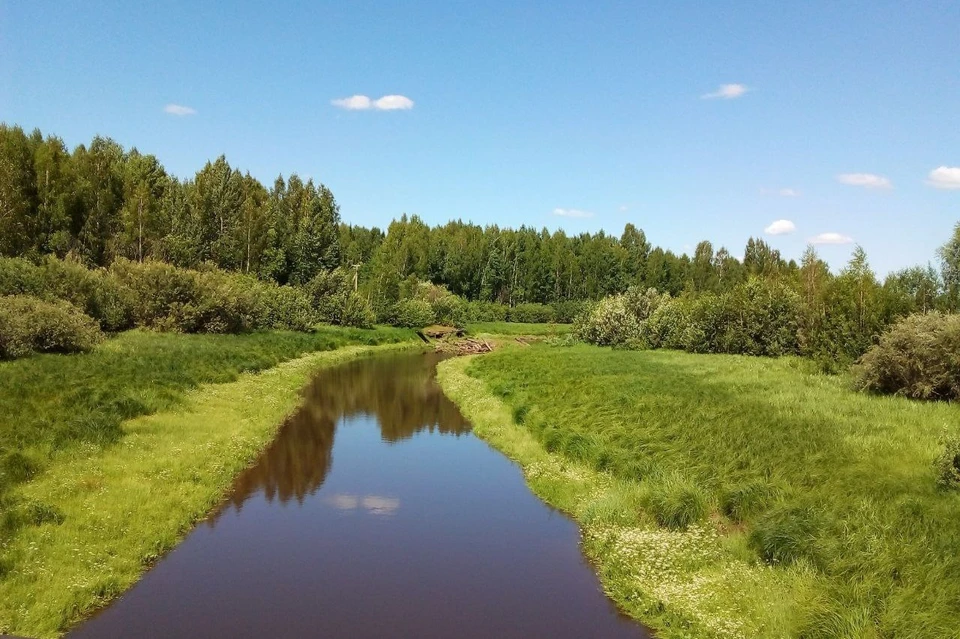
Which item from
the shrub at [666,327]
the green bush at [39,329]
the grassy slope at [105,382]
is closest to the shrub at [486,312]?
the shrub at [666,327]

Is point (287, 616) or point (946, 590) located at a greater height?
point (946, 590)

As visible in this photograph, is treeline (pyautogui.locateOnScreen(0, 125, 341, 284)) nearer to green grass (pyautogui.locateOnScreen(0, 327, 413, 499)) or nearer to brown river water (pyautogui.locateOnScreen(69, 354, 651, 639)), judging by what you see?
green grass (pyautogui.locateOnScreen(0, 327, 413, 499))

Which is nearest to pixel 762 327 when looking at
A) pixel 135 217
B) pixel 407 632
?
pixel 407 632

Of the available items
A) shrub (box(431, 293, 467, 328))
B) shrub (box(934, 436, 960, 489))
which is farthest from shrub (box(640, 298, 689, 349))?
shrub (box(934, 436, 960, 489))

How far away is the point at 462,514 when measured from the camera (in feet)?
60.7

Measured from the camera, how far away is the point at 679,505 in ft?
52.1

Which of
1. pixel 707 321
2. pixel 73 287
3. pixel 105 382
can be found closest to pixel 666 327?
pixel 707 321

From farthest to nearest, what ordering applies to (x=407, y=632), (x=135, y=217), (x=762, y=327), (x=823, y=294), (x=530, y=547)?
(x=135, y=217), (x=762, y=327), (x=823, y=294), (x=530, y=547), (x=407, y=632)

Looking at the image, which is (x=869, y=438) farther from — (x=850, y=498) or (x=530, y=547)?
(x=530, y=547)

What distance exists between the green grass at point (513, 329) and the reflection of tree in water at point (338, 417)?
3054 cm

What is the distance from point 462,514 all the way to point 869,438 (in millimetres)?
11358

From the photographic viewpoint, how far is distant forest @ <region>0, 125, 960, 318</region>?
57656mm

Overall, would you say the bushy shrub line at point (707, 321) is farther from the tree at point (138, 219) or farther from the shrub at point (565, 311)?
the tree at point (138, 219)

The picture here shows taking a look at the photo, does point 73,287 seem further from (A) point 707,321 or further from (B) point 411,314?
(A) point 707,321
